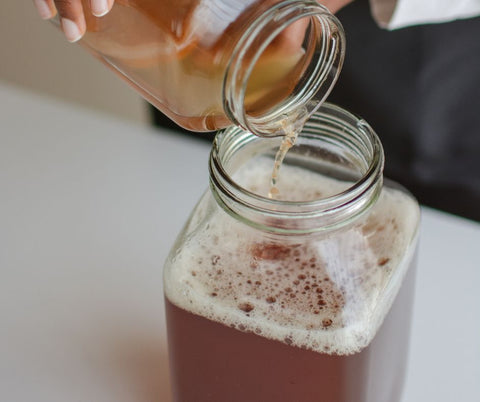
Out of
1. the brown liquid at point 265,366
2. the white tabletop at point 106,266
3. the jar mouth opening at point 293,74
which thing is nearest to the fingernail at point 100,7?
the jar mouth opening at point 293,74

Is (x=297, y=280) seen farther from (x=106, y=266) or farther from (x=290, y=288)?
(x=106, y=266)

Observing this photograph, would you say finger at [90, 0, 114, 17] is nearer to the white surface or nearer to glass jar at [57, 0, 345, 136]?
glass jar at [57, 0, 345, 136]

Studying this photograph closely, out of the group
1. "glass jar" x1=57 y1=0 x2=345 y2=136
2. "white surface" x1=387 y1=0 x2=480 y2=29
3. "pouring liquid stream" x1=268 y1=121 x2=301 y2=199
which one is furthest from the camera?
"white surface" x1=387 y1=0 x2=480 y2=29

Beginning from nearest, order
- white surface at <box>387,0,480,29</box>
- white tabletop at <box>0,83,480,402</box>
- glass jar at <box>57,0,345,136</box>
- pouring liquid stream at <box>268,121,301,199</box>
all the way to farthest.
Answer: glass jar at <box>57,0,345,136</box>
pouring liquid stream at <box>268,121,301,199</box>
white tabletop at <box>0,83,480,402</box>
white surface at <box>387,0,480,29</box>

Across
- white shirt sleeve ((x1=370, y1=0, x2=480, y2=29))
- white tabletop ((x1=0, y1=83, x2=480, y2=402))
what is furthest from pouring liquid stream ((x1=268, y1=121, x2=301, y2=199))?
white shirt sleeve ((x1=370, y1=0, x2=480, y2=29))

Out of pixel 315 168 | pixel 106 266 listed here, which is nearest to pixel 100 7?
pixel 315 168

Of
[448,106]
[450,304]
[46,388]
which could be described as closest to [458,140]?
[448,106]

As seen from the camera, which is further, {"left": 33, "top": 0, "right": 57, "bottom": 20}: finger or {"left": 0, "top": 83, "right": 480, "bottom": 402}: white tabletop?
{"left": 0, "top": 83, "right": 480, "bottom": 402}: white tabletop
